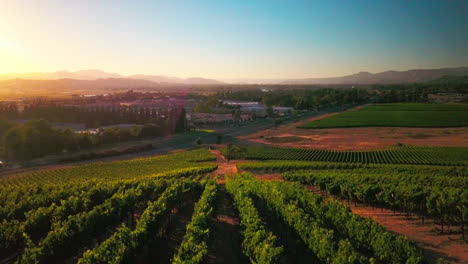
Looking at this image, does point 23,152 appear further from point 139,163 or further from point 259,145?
point 259,145

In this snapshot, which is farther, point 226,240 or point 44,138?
point 44,138

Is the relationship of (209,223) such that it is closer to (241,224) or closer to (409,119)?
(241,224)

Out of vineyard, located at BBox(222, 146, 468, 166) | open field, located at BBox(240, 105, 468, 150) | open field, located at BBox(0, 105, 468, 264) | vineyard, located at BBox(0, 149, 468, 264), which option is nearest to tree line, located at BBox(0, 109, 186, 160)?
open field, located at BBox(240, 105, 468, 150)

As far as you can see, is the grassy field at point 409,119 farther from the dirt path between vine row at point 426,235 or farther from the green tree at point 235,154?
the dirt path between vine row at point 426,235

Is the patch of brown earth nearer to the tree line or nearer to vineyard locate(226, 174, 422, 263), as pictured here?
the tree line

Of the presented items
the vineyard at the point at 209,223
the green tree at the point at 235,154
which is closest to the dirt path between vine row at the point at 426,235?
the vineyard at the point at 209,223

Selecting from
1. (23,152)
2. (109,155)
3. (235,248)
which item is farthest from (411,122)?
(23,152)

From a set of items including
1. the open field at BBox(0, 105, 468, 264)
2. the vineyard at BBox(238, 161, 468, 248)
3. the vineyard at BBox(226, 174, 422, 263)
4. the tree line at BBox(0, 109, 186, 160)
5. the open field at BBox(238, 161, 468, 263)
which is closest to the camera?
the vineyard at BBox(226, 174, 422, 263)

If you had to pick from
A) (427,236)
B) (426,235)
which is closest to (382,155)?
(426,235)
